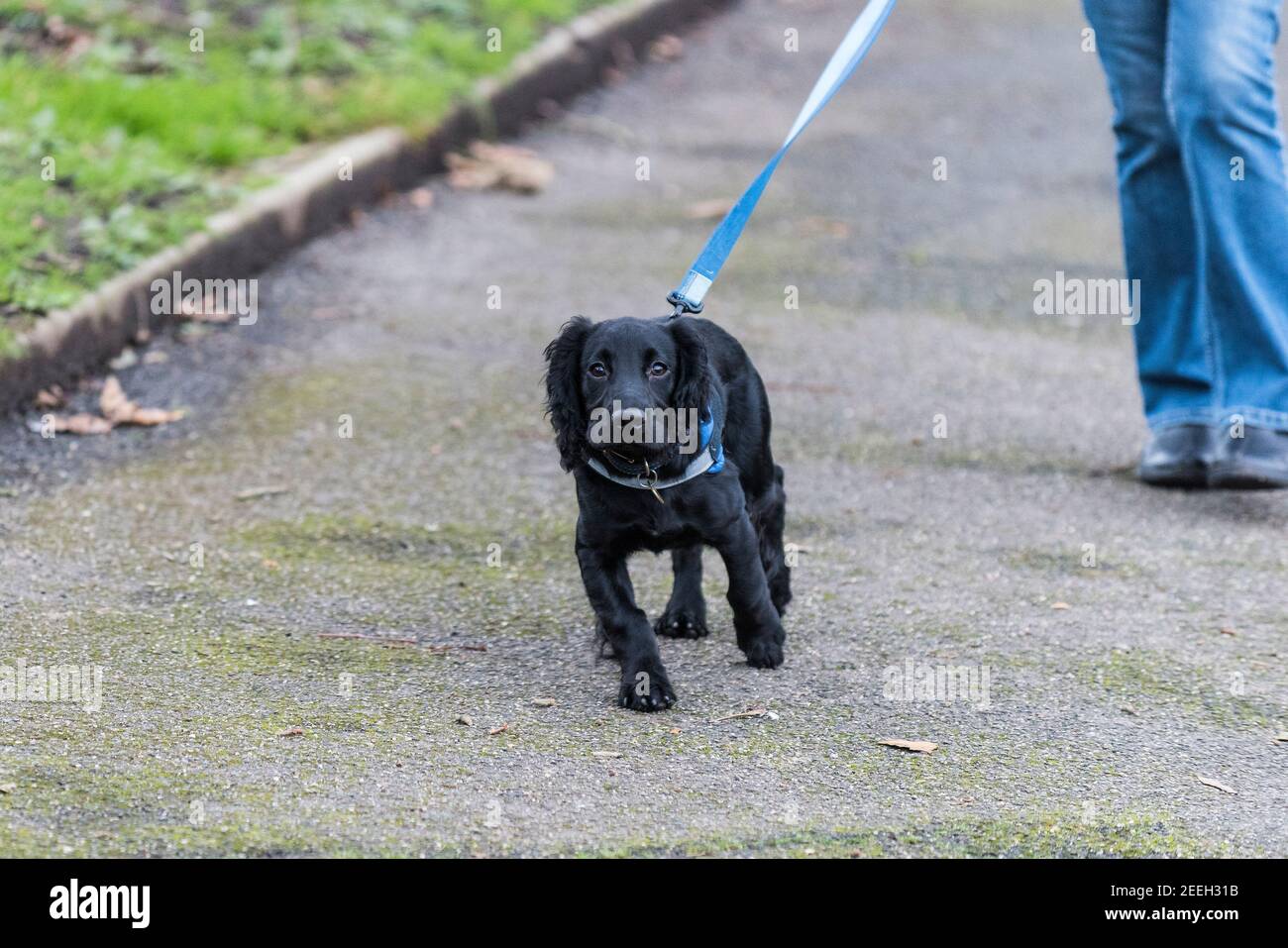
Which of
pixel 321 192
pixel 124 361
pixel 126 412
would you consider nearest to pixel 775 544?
pixel 126 412

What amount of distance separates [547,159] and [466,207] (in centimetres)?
85

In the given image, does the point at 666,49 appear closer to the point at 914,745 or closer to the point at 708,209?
the point at 708,209

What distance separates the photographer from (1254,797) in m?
3.15

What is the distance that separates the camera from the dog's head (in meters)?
3.32

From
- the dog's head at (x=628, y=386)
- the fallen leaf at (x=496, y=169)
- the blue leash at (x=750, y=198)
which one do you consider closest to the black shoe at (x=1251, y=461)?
the blue leash at (x=750, y=198)

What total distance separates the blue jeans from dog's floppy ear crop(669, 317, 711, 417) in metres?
1.91

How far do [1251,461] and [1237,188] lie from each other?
735 mm

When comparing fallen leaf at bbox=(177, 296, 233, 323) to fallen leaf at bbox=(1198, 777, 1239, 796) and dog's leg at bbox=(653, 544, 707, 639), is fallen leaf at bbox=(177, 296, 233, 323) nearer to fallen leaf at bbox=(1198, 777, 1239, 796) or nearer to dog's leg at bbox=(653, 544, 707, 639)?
dog's leg at bbox=(653, 544, 707, 639)

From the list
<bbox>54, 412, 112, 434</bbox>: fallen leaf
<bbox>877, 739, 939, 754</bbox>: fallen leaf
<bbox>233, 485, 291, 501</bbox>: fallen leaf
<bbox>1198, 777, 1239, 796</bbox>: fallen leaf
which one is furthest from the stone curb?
<bbox>1198, 777, 1239, 796</bbox>: fallen leaf

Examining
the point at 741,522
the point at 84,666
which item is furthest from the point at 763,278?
the point at 84,666

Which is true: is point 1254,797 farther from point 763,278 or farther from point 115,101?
point 115,101

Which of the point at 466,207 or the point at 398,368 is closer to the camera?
the point at 398,368

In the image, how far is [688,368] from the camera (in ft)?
11.3

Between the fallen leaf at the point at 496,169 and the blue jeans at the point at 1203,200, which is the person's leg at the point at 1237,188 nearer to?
the blue jeans at the point at 1203,200
